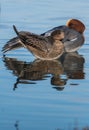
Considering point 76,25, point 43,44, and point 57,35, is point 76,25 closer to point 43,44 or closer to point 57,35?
point 57,35

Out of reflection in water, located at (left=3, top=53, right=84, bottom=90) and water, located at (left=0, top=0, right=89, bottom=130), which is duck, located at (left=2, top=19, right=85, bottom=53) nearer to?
water, located at (left=0, top=0, right=89, bottom=130)

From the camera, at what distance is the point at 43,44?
12.6 m

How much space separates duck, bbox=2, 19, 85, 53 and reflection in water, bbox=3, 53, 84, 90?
51cm

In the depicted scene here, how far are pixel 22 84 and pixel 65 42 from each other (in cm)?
437

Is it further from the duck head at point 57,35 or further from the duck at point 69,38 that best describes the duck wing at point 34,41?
the duck at point 69,38

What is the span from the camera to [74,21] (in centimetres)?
1526

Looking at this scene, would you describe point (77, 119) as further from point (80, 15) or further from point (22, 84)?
point (80, 15)

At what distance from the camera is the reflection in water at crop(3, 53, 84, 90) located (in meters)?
10.3

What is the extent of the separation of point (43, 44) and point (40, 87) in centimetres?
300

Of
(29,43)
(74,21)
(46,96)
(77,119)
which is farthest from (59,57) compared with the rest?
(77,119)

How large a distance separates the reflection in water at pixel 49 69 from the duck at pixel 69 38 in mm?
513

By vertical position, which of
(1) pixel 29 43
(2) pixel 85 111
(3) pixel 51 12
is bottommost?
(3) pixel 51 12

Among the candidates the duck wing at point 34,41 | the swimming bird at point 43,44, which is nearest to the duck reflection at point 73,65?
the swimming bird at point 43,44

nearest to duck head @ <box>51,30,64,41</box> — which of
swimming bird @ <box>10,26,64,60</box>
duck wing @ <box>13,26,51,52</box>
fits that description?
swimming bird @ <box>10,26,64,60</box>
